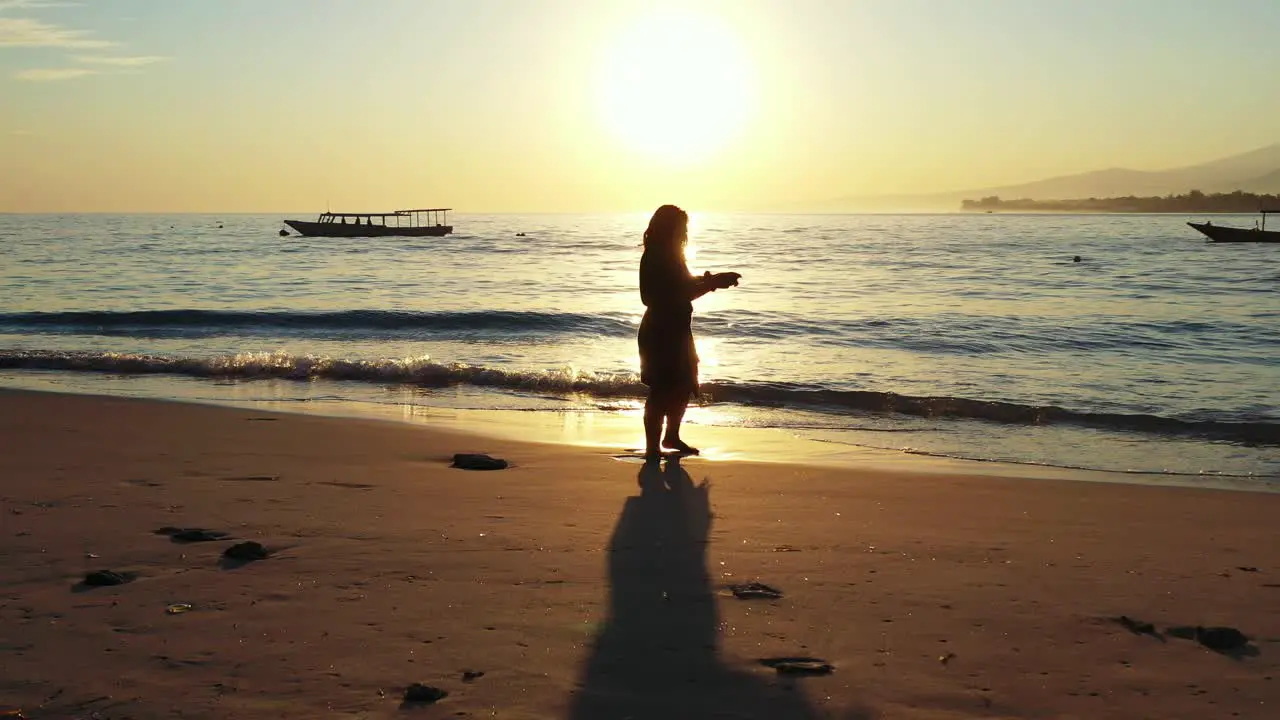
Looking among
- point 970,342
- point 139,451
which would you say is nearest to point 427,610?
point 139,451

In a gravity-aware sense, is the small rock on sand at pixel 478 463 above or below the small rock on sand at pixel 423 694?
below

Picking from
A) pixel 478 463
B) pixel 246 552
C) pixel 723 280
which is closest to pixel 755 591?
pixel 246 552

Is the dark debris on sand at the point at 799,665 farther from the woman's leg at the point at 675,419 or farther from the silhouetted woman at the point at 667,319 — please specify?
the woman's leg at the point at 675,419

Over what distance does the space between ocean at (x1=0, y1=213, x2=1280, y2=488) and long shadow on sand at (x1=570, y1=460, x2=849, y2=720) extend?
15.9 ft

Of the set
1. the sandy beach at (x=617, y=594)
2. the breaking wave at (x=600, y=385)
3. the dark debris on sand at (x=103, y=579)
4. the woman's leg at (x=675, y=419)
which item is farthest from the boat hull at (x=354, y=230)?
the dark debris on sand at (x=103, y=579)

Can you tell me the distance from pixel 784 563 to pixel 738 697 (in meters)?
1.69

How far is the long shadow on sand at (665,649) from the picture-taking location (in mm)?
3400

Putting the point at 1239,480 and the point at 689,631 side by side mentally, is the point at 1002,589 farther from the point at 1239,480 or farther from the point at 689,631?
the point at 1239,480

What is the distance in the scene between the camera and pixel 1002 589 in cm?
473

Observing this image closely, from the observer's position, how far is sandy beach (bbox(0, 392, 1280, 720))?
3.51 metres

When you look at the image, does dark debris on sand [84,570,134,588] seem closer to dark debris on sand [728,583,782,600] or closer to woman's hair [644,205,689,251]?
dark debris on sand [728,583,782,600]

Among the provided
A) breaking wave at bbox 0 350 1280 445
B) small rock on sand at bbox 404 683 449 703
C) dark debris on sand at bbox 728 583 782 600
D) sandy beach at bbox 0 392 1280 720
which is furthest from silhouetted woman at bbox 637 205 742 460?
small rock on sand at bbox 404 683 449 703

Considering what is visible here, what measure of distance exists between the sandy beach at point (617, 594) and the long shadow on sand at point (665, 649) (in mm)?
16

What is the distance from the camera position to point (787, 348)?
19.4 m
